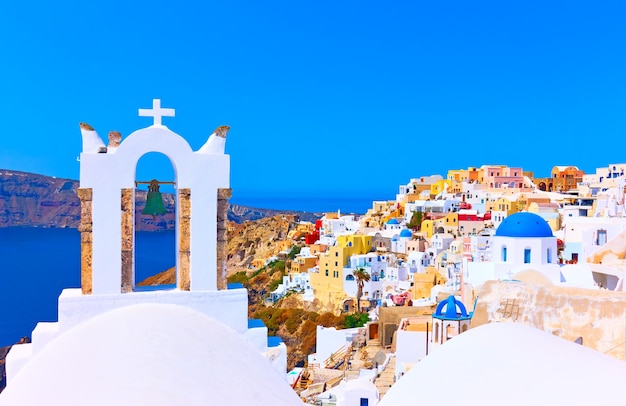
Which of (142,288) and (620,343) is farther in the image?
(620,343)

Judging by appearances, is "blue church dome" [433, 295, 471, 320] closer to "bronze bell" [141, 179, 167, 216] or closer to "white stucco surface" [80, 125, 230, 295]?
"bronze bell" [141, 179, 167, 216]

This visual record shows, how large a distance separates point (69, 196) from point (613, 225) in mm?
89410

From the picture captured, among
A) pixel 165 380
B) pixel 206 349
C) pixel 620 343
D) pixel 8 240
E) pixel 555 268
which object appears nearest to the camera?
pixel 165 380

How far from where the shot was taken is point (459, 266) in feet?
90.3

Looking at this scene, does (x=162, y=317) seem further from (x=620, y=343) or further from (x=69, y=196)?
(x=69, y=196)

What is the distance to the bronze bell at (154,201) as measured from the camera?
564 centimetres

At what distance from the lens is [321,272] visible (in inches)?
1415

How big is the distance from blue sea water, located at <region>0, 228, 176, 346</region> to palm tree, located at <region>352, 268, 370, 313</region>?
10056 millimetres

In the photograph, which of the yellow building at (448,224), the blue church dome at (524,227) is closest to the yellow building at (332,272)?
the yellow building at (448,224)

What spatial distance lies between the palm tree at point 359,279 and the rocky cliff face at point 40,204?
51.9 metres

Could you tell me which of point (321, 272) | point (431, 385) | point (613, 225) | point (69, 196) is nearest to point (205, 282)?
point (431, 385)

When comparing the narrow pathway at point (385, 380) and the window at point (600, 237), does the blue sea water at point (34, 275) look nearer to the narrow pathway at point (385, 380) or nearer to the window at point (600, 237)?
the narrow pathway at point (385, 380)

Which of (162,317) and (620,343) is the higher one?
(162,317)

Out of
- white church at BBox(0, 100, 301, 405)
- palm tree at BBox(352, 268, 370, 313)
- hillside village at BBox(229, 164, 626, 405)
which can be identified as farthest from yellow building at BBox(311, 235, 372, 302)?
white church at BBox(0, 100, 301, 405)
